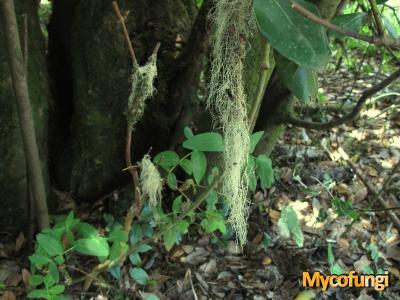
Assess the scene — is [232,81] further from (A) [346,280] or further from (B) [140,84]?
(A) [346,280]

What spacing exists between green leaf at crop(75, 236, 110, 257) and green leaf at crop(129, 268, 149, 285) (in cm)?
26

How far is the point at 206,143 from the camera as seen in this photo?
0.94 m

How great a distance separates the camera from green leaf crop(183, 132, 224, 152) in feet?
3.06

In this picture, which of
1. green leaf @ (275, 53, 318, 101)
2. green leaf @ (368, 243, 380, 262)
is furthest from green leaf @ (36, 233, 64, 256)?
green leaf @ (368, 243, 380, 262)

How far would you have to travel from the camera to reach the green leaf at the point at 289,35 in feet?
1.98

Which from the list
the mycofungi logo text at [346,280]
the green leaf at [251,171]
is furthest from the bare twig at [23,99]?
the mycofungi logo text at [346,280]

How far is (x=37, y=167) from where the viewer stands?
3.43 feet

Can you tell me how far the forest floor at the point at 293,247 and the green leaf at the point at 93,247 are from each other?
282mm

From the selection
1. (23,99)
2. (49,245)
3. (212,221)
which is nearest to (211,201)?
(212,221)

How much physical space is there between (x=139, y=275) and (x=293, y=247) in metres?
0.52

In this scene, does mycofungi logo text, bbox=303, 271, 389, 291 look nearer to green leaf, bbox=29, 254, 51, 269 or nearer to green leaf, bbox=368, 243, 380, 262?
green leaf, bbox=368, 243, 380, 262

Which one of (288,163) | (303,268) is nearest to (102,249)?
(303,268)

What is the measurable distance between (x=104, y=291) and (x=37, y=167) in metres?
0.40

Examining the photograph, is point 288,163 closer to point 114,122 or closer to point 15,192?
point 114,122
